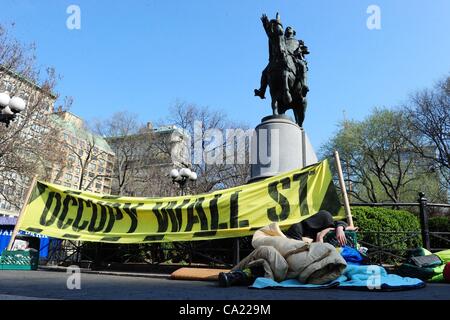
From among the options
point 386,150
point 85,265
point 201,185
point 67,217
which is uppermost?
point 386,150

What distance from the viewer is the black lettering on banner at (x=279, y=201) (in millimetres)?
7629

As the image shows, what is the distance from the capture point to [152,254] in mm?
9195

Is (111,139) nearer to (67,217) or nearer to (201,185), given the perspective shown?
(201,185)

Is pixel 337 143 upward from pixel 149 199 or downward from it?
upward

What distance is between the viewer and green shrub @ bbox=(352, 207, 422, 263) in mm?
9012

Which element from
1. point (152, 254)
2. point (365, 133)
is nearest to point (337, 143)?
point (365, 133)

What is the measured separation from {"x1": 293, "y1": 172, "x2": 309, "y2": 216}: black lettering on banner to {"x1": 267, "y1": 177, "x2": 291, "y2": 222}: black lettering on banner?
0.76 feet

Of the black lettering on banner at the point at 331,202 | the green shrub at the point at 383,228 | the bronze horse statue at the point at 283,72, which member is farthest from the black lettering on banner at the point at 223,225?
the bronze horse statue at the point at 283,72

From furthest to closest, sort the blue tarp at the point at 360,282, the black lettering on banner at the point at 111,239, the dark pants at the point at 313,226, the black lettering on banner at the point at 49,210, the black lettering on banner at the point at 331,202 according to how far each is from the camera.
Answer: the black lettering on banner at the point at 49,210 < the black lettering on banner at the point at 111,239 < the black lettering on banner at the point at 331,202 < the dark pants at the point at 313,226 < the blue tarp at the point at 360,282

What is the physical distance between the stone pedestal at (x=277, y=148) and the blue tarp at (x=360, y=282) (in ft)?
17.9

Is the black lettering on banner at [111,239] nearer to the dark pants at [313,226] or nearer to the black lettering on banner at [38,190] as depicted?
the black lettering on banner at [38,190]

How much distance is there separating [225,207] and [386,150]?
3067 centimetres

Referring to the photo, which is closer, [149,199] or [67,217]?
[149,199]
